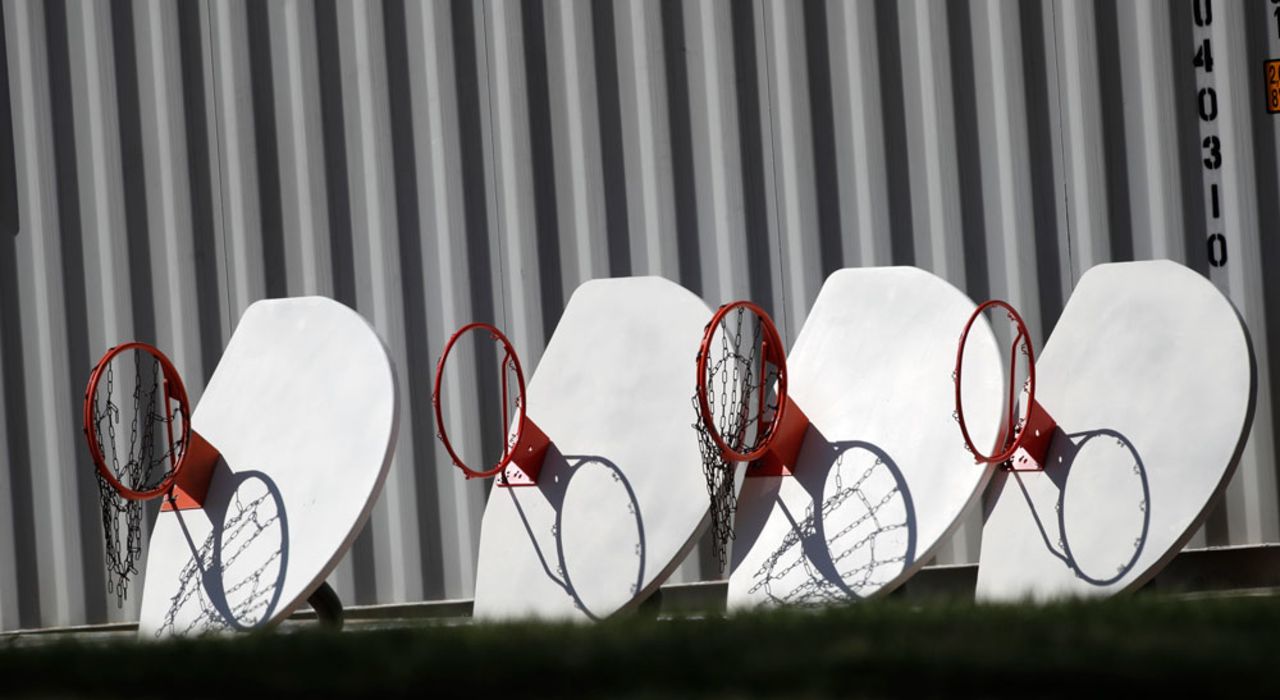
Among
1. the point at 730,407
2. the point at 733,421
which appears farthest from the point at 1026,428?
the point at 730,407

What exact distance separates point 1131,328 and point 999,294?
88cm

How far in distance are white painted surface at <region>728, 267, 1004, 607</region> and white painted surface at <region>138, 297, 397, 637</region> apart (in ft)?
4.45

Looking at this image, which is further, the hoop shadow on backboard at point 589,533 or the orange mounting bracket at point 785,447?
the orange mounting bracket at point 785,447

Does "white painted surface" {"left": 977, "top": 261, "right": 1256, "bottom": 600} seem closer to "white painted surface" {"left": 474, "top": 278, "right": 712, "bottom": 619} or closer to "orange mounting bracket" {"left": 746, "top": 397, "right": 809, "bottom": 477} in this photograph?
"orange mounting bracket" {"left": 746, "top": 397, "right": 809, "bottom": 477}

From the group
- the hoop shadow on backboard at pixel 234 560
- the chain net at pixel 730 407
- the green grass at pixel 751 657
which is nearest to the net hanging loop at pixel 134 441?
the hoop shadow on backboard at pixel 234 560

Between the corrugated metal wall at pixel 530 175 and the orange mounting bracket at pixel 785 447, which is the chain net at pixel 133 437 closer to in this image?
the corrugated metal wall at pixel 530 175

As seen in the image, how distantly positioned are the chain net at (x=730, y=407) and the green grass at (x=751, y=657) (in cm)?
330

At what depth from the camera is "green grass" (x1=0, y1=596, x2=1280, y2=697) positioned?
5.40 feet

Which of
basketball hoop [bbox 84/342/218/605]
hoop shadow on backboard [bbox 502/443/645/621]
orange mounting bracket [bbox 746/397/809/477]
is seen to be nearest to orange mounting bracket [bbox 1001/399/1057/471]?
orange mounting bracket [bbox 746/397/809/477]

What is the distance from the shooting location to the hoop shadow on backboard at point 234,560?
544 centimetres

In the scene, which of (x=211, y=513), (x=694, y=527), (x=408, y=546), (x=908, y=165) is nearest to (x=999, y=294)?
(x=908, y=165)

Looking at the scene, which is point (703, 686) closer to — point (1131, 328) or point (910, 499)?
point (910, 499)

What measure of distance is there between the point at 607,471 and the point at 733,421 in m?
0.52

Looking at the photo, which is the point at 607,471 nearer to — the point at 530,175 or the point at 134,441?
the point at 530,175
